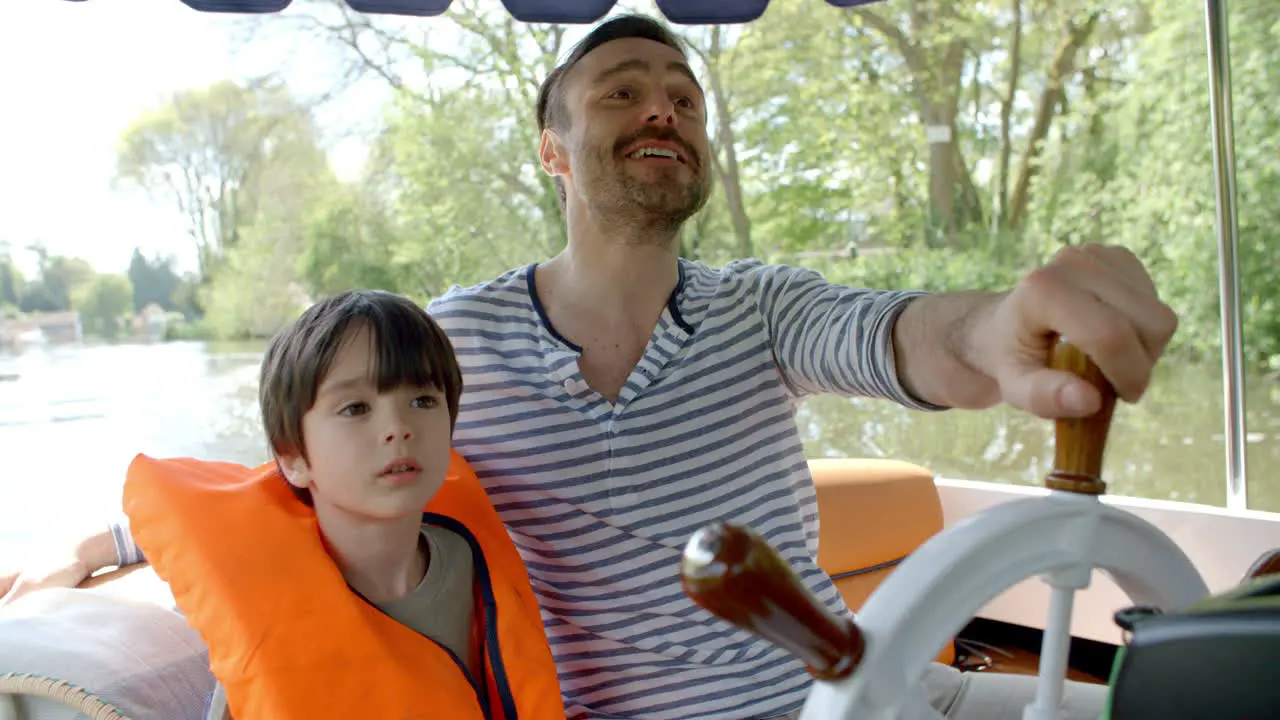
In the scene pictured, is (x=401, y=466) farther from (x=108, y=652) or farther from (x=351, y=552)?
(x=108, y=652)

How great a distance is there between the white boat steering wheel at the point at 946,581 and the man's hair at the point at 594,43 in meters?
1.07

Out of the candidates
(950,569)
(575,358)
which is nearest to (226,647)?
(575,358)

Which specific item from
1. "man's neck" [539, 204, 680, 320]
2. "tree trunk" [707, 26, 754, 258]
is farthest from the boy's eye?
"tree trunk" [707, 26, 754, 258]

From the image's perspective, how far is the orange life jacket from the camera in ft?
3.83

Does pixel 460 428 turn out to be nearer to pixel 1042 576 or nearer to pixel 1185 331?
pixel 1042 576

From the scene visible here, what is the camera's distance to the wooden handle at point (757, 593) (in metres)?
0.48

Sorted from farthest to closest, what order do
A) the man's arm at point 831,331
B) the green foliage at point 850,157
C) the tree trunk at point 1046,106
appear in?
the tree trunk at point 1046,106 < the green foliage at point 850,157 < the man's arm at point 831,331

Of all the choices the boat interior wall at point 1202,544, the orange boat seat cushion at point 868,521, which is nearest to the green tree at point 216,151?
the orange boat seat cushion at point 868,521

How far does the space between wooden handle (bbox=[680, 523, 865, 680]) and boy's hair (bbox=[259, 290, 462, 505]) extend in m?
0.80

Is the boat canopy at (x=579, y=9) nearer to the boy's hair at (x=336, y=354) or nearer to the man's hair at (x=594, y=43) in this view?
the man's hair at (x=594, y=43)

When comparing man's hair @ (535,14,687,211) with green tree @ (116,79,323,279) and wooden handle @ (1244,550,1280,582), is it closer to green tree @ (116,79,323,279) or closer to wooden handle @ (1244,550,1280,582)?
wooden handle @ (1244,550,1280,582)

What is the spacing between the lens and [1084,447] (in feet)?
2.08

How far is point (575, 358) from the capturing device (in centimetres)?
143

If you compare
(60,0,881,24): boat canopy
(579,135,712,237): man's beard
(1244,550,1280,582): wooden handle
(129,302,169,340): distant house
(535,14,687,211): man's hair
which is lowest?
(1244,550,1280,582): wooden handle
